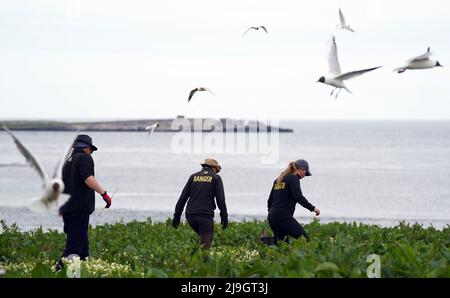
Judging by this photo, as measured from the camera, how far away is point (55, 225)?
42.0m

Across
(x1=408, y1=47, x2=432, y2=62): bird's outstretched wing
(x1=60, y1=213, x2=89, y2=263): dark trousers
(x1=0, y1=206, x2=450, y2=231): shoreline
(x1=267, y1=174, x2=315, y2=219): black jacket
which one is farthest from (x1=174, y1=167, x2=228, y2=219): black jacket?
(x1=0, y1=206, x2=450, y2=231): shoreline

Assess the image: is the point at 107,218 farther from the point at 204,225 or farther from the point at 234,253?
the point at 234,253

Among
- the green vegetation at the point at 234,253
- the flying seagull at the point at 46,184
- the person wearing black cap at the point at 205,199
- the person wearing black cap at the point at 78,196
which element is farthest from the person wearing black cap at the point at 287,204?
the flying seagull at the point at 46,184

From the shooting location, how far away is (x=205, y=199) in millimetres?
14445

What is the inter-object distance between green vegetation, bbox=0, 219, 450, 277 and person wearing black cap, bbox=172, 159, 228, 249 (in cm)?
42

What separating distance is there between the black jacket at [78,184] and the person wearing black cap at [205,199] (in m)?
1.91

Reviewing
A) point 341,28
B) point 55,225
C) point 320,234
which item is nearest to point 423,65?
point 341,28

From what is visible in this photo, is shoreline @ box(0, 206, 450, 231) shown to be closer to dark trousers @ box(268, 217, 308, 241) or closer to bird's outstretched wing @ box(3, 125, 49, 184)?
dark trousers @ box(268, 217, 308, 241)

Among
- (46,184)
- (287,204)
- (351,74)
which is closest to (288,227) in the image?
(287,204)

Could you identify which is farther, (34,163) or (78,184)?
(78,184)

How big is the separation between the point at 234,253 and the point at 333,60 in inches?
154
